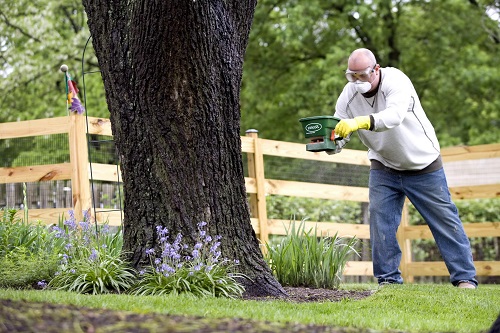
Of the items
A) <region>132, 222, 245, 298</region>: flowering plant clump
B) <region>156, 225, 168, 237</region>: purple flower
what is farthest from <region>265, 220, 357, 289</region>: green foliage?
<region>156, 225, 168, 237</region>: purple flower

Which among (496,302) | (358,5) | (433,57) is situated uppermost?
(358,5)

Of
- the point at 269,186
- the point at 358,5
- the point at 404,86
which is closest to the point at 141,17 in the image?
the point at 404,86

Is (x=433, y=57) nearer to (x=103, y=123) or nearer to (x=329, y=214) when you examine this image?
(x=329, y=214)

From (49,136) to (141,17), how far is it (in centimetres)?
286

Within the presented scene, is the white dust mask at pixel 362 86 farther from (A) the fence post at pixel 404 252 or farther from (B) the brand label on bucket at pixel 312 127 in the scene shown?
(A) the fence post at pixel 404 252

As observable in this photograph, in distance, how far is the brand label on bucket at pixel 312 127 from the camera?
5551mm

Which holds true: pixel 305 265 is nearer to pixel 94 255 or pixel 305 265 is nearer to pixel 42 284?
pixel 94 255

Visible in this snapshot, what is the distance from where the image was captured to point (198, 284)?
16.3 feet

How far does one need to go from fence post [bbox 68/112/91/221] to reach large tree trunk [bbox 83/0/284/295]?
5.01 feet

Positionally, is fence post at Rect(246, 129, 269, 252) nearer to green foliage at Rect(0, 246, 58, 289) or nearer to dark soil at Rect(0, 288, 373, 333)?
green foliage at Rect(0, 246, 58, 289)

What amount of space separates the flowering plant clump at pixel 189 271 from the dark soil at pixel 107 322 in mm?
1201

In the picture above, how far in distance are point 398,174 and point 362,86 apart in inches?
33.8

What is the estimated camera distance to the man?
20.3ft

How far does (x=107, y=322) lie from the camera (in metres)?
3.20
